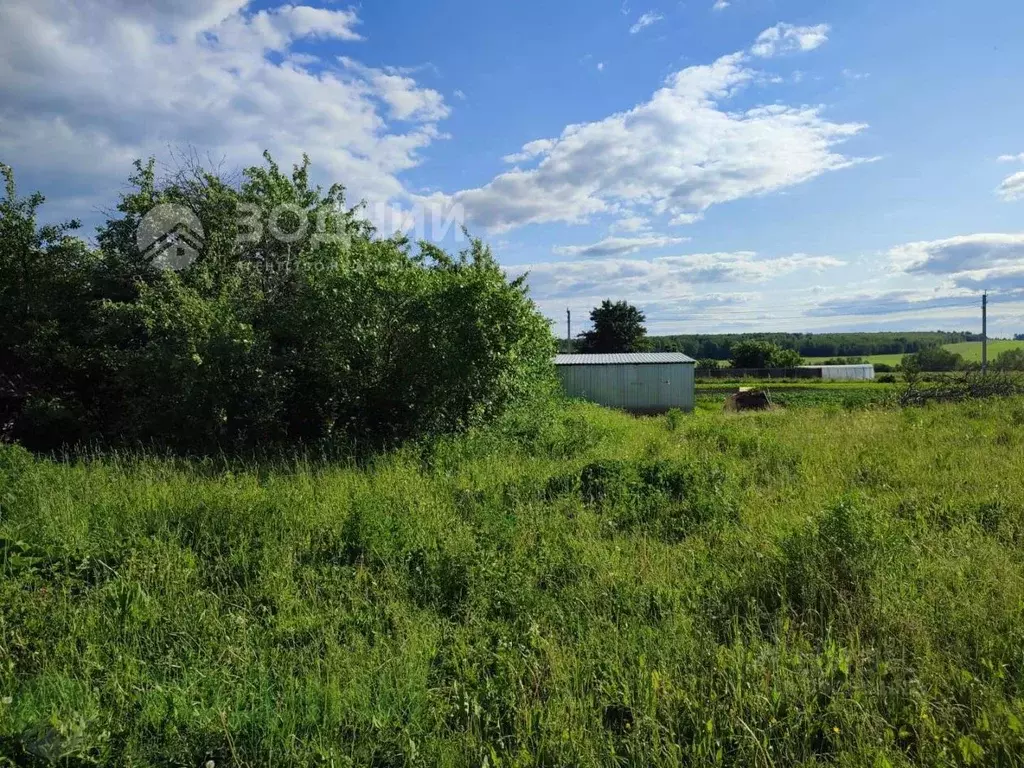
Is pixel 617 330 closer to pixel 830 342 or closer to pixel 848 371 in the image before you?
pixel 848 371

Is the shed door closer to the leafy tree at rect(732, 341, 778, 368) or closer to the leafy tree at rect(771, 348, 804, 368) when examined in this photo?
the leafy tree at rect(732, 341, 778, 368)

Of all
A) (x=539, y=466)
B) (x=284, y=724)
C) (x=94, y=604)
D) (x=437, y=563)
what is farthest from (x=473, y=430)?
(x=284, y=724)

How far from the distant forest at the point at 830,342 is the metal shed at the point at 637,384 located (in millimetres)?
65262

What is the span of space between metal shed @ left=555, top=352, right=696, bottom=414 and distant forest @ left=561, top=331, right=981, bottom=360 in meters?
65.3

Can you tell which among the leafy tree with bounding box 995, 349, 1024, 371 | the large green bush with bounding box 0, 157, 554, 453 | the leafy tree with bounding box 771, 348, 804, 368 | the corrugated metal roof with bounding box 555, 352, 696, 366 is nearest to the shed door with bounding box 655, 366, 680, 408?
the corrugated metal roof with bounding box 555, 352, 696, 366

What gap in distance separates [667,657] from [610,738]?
707mm

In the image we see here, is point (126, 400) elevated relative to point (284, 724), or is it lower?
elevated

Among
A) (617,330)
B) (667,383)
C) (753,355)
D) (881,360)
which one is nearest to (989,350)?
(753,355)

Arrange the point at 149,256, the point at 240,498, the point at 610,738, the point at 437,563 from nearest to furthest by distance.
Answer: the point at 610,738 < the point at 437,563 < the point at 240,498 < the point at 149,256

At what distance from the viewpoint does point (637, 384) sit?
85.9 ft

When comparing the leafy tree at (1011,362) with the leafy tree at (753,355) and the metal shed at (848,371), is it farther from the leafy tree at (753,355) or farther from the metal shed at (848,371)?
the leafy tree at (753,355)

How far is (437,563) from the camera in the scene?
4328 millimetres

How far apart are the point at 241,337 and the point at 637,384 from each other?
20.2m

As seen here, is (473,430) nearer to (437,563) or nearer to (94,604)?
(437,563)
